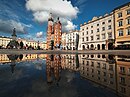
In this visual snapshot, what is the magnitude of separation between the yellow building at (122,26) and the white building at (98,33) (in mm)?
2517

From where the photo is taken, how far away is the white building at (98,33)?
153 ft

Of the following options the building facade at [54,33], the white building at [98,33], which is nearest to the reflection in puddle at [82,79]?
the white building at [98,33]

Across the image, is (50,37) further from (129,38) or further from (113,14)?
(129,38)

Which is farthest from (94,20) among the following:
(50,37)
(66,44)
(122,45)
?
(50,37)

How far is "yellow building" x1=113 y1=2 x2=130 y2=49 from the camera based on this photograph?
128 ft

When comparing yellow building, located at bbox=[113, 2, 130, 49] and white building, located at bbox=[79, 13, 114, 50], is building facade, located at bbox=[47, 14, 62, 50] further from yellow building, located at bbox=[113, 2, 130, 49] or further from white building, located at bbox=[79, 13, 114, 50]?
yellow building, located at bbox=[113, 2, 130, 49]

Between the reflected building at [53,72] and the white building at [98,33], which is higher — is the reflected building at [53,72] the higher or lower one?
the lower one

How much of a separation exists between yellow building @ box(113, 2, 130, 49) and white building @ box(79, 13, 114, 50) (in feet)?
8.26

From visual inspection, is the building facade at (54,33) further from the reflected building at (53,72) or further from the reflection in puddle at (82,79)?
the reflection in puddle at (82,79)

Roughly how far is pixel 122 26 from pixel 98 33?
39.4 feet

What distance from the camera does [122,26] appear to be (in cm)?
4106

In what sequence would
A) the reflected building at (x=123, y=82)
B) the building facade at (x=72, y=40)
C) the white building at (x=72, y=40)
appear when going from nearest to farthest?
the reflected building at (x=123, y=82)
the building facade at (x=72, y=40)
the white building at (x=72, y=40)

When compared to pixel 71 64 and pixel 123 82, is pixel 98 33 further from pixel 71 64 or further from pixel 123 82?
pixel 123 82

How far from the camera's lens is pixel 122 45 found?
4041 centimetres
